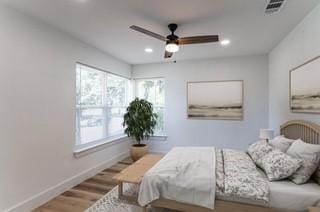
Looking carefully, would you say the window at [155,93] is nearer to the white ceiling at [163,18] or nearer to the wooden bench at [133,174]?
the white ceiling at [163,18]

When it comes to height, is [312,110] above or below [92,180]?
above

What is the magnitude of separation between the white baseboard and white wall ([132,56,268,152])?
1971 millimetres

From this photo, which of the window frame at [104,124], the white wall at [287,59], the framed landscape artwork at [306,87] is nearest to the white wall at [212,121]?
the white wall at [287,59]

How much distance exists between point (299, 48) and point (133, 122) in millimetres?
3496

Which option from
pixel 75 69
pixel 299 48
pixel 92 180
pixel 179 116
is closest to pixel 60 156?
pixel 92 180

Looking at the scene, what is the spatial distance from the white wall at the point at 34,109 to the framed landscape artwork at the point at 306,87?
3.64m

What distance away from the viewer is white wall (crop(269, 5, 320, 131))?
248 centimetres

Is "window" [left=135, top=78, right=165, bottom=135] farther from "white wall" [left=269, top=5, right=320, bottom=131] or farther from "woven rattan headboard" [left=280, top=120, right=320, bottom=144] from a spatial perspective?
"woven rattan headboard" [left=280, top=120, right=320, bottom=144]

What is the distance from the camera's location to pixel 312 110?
254 centimetres

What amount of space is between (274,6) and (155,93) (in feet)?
12.0

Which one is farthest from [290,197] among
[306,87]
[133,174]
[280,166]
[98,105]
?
[98,105]

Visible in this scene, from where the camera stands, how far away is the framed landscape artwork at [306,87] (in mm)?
2430

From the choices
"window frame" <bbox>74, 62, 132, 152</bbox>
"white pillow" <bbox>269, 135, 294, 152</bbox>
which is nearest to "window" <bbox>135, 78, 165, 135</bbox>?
"window frame" <bbox>74, 62, 132, 152</bbox>

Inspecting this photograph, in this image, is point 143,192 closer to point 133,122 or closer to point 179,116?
point 133,122
